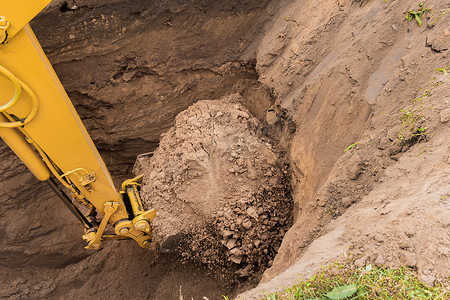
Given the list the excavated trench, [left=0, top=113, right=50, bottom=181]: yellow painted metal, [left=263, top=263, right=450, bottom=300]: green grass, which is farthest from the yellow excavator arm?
[left=263, top=263, right=450, bottom=300]: green grass

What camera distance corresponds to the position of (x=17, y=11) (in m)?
2.26

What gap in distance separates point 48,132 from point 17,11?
0.91 metres

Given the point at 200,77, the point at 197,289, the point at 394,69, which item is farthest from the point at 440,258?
the point at 200,77

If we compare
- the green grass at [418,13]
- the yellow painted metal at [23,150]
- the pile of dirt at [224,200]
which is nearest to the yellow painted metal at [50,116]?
the yellow painted metal at [23,150]

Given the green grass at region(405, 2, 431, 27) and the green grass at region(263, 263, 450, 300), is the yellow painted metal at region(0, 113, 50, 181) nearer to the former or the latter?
the green grass at region(263, 263, 450, 300)

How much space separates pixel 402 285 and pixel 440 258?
0.64 ft

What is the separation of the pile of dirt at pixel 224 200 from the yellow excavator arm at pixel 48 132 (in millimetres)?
290

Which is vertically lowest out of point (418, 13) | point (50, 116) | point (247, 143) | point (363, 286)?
point (363, 286)

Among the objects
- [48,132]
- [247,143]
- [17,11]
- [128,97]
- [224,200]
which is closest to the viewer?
[17,11]

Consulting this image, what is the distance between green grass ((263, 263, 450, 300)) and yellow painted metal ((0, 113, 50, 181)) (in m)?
2.28

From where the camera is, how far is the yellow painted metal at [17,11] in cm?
223

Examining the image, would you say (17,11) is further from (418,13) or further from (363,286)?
(418,13)

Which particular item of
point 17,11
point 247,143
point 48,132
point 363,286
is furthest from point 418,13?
point 48,132

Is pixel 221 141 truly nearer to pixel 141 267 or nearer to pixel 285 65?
pixel 285 65
